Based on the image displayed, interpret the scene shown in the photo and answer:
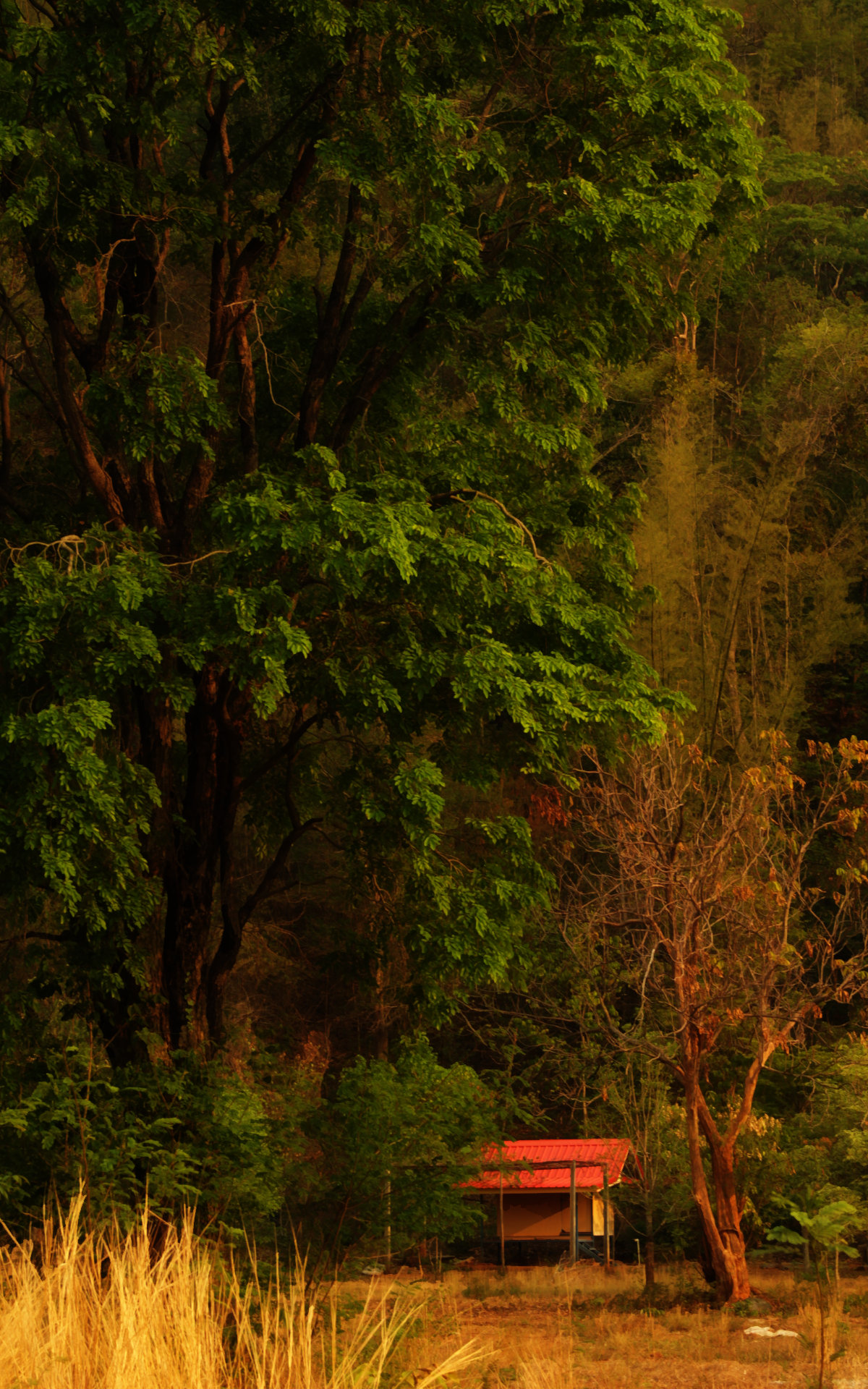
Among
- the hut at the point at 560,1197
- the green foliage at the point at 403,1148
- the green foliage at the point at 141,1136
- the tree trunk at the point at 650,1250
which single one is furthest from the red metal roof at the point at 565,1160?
the green foliage at the point at 141,1136

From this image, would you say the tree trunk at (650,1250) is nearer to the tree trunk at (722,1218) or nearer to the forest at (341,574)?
the tree trunk at (722,1218)

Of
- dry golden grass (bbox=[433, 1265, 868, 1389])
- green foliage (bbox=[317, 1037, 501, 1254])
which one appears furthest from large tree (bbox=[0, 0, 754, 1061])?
dry golden grass (bbox=[433, 1265, 868, 1389])

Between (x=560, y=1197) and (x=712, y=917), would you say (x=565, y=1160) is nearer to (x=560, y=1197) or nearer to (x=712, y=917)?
(x=560, y=1197)

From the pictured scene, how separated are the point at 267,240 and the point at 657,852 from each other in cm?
583

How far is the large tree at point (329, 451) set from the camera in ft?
25.5

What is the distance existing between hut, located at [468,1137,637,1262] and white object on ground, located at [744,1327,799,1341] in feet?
16.4

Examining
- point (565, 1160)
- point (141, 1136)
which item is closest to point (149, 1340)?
point (141, 1136)

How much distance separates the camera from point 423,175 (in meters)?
8.68

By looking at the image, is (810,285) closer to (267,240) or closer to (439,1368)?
(267,240)

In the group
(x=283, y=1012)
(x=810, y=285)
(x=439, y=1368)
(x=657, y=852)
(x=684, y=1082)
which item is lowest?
(x=283, y=1012)

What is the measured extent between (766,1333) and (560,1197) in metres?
10.7

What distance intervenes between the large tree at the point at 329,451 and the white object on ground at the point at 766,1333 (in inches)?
180

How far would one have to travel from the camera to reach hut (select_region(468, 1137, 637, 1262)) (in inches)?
707

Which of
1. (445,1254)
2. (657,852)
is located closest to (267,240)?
(657,852)
